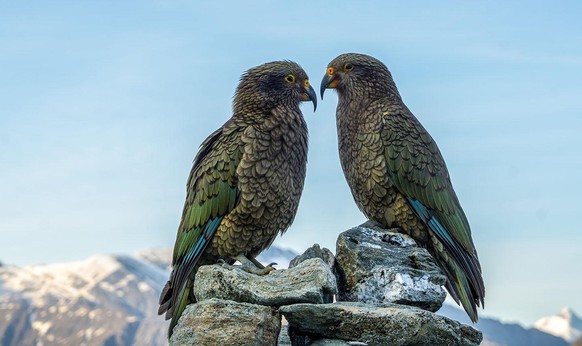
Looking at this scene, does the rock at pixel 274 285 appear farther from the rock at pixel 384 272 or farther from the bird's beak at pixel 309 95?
the bird's beak at pixel 309 95

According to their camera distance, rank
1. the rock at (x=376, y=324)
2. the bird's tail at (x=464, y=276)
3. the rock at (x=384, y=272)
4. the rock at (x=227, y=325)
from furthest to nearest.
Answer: the bird's tail at (x=464, y=276), the rock at (x=384, y=272), the rock at (x=376, y=324), the rock at (x=227, y=325)

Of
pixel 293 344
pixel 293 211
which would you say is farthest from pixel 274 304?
pixel 293 211

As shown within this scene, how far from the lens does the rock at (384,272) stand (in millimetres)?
11141

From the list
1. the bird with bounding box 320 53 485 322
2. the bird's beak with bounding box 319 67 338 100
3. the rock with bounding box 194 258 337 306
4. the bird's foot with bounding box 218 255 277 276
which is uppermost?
the bird's beak with bounding box 319 67 338 100

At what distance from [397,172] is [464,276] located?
66.0 inches

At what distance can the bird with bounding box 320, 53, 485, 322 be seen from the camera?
12711 millimetres

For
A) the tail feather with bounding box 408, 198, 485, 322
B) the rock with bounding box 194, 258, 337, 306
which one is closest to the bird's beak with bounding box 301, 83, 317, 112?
the tail feather with bounding box 408, 198, 485, 322

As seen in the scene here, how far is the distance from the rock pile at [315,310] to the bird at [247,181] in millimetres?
1102

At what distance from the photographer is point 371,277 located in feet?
37.4

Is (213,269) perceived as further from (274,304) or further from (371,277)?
(371,277)

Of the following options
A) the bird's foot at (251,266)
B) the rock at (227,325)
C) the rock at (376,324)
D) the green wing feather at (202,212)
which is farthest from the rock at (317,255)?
the rock at (227,325)

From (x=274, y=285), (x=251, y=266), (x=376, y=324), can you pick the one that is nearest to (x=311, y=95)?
(x=251, y=266)

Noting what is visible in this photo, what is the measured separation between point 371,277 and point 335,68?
349 cm

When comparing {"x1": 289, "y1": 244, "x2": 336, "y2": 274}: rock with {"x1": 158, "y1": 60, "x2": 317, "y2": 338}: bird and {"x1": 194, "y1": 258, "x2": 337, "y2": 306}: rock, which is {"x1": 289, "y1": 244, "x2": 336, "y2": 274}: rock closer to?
{"x1": 158, "y1": 60, "x2": 317, "y2": 338}: bird
